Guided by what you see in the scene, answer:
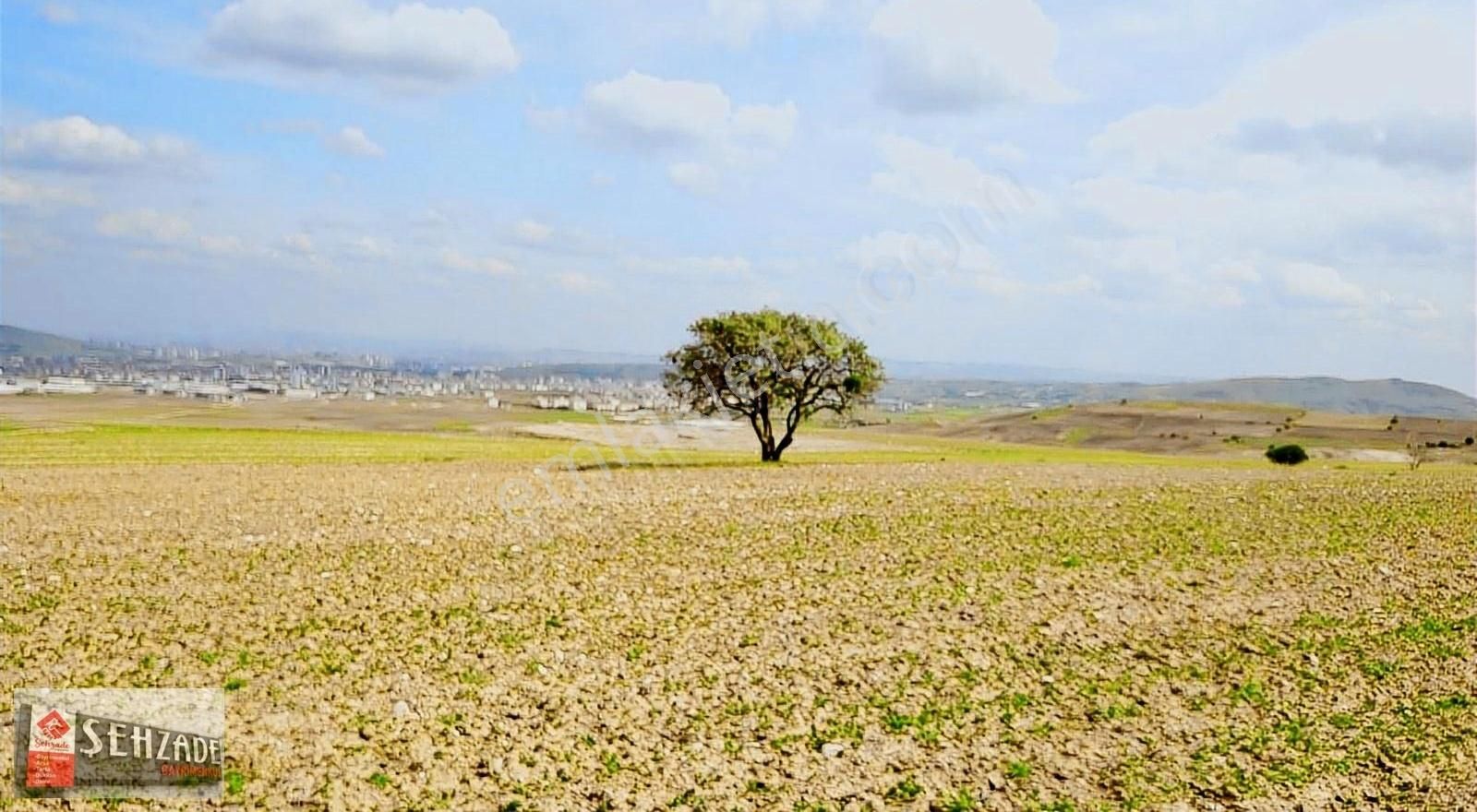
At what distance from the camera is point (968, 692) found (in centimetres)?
1130

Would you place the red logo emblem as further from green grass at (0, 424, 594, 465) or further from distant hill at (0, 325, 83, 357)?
distant hill at (0, 325, 83, 357)

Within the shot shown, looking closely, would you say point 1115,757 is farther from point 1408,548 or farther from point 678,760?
point 1408,548

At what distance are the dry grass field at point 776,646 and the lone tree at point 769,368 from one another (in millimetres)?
15281

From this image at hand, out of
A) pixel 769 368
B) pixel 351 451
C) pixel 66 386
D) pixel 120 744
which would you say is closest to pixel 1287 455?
pixel 769 368

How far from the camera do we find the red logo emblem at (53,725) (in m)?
9.17

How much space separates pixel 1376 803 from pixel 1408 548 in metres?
14.5

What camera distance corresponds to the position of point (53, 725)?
9.32 m

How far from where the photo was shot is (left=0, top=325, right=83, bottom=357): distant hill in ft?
327

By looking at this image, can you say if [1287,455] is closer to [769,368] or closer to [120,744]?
[769,368]

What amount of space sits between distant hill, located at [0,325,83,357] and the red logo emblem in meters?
101

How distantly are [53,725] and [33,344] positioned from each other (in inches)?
5059

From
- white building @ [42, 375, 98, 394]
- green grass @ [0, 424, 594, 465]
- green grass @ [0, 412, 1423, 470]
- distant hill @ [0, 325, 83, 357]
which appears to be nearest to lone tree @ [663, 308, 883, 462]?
green grass @ [0, 412, 1423, 470]

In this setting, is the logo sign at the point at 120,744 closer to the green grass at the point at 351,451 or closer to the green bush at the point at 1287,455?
the green grass at the point at 351,451

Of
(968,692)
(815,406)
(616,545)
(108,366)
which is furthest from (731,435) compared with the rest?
(108,366)
